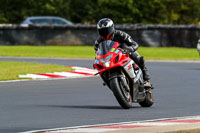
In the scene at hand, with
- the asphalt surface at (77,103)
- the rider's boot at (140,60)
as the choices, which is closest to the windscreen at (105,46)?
the rider's boot at (140,60)

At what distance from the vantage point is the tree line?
55.0 m

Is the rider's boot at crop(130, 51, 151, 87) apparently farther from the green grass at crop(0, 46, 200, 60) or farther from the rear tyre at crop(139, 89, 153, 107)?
the green grass at crop(0, 46, 200, 60)

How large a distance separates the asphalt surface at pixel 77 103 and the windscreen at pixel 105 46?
966 mm

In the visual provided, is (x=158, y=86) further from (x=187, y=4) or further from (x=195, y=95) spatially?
(x=187, y=4)

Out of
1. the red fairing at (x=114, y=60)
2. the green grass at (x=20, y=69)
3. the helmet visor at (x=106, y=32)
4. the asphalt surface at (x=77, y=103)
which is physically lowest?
the green grass at (x=20, y=69)

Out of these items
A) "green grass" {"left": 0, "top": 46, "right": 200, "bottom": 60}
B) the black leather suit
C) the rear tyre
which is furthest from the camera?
"green grass" {"left": 0, "top": 46, "right": 200, "bottom": 60}

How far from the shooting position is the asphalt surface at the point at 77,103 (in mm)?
10125

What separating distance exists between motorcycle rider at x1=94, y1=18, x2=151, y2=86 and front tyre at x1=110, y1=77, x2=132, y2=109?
64 cm

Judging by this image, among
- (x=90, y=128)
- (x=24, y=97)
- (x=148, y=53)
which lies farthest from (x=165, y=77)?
(x=148, y=53)

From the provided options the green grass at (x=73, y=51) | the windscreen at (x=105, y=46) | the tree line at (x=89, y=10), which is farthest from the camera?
the tree line at (x=89, y=10)

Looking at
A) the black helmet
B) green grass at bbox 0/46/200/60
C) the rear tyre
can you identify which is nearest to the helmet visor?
the black helmet

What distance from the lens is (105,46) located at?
11219 millimetres

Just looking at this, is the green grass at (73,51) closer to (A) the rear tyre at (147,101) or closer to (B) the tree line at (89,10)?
(B) the tree line at (89,10)

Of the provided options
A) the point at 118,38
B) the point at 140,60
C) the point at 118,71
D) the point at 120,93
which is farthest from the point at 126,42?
the point at 120,93
